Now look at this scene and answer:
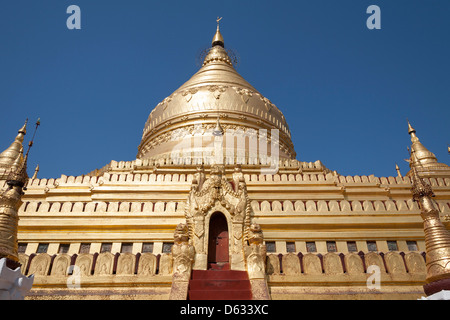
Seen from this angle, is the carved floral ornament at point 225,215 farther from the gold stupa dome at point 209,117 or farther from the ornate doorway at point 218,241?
the gold stupa dome at point 209,117

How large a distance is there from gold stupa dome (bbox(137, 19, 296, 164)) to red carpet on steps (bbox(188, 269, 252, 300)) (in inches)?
487

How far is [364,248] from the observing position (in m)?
11.6

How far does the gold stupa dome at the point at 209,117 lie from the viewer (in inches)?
895

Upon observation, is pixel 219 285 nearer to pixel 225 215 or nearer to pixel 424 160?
pixel 225 215

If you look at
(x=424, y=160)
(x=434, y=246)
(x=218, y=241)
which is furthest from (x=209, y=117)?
(x=434, y=246)

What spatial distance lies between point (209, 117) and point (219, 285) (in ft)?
52.9

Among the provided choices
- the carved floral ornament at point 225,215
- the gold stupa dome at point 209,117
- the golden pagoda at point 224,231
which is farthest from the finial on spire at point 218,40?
the carved floral ornament at point 225,215

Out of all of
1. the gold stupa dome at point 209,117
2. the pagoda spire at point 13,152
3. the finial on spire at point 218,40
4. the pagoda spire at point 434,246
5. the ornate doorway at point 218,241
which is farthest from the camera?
the finial on spire at point 218,40

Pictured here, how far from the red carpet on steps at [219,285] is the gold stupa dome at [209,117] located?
12367mm

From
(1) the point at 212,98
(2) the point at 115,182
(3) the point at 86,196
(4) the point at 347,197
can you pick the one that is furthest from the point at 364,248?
(1) the point at 212,98

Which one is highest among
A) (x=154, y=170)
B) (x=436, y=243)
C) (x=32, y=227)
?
(x=154, y=170)
